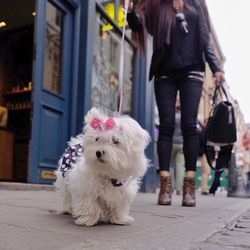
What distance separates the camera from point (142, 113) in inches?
340

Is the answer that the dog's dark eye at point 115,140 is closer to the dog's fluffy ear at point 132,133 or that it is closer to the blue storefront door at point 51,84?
the dog's fluffy ear at point 132,133

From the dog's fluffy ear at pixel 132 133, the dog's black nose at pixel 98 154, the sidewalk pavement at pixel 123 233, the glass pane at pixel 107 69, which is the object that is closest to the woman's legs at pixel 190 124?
the sidewalk pavement at pixel 123 233

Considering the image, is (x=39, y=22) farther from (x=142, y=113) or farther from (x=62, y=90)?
(x=142, y=113)

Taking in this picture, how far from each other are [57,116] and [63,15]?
59.2 inches

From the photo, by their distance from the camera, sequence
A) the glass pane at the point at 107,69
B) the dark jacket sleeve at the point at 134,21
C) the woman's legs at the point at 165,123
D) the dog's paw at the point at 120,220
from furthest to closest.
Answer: the glass pane at the point at 107,69 < the woman's legs at the point at 165,123 < the dark jacket sleeve at the point at 134,21 < the dog's paw at the point at 120,220

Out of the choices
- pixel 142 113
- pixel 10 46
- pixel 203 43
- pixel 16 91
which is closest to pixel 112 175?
pixel 203 43

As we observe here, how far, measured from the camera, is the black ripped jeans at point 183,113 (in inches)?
174

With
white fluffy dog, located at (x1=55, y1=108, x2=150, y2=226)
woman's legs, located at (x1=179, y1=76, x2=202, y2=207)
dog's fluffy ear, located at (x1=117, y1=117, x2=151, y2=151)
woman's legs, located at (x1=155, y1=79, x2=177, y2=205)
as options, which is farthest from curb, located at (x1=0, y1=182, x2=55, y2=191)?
dog's fluffy ear, located at (x1=117, y1=117, x2=151, y2=151)

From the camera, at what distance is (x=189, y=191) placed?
4.36m

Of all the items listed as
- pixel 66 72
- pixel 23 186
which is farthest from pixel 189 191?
pixel 66 72

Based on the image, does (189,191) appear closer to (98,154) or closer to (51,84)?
(98,154)

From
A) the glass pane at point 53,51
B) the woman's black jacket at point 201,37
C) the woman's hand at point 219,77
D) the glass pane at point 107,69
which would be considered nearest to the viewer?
the woman's black jacket at point 201,37

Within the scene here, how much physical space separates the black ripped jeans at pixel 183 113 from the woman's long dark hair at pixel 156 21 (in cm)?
39

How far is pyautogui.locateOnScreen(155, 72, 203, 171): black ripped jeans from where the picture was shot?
4426 millimetres
